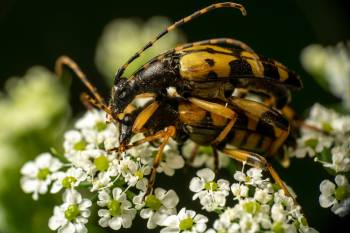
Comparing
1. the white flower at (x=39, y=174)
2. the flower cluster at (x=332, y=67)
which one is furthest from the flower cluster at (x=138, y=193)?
the flower cluster at (x=332, y=67)

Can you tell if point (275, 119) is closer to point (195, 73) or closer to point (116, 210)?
point (195, 73)

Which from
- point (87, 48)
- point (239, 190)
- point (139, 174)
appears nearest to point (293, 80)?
point (239, 190)

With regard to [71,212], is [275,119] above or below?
below

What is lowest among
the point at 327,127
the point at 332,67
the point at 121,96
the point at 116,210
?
the point at 332,67

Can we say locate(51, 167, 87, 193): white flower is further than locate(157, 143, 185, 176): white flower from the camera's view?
No

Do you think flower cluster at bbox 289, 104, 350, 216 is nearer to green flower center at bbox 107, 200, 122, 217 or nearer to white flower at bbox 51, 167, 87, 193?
green flower center at bbox 107, 200, 122, 217

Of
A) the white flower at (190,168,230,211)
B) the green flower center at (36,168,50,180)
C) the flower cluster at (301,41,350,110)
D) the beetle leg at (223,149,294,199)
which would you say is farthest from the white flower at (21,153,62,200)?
the flower cluster at (301,41,350,110)

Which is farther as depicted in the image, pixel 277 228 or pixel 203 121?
pixel 203 121

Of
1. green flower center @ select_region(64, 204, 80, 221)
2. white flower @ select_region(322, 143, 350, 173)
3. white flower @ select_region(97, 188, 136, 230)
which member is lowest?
white flower @ select_region(322, 143, 350, 173)
